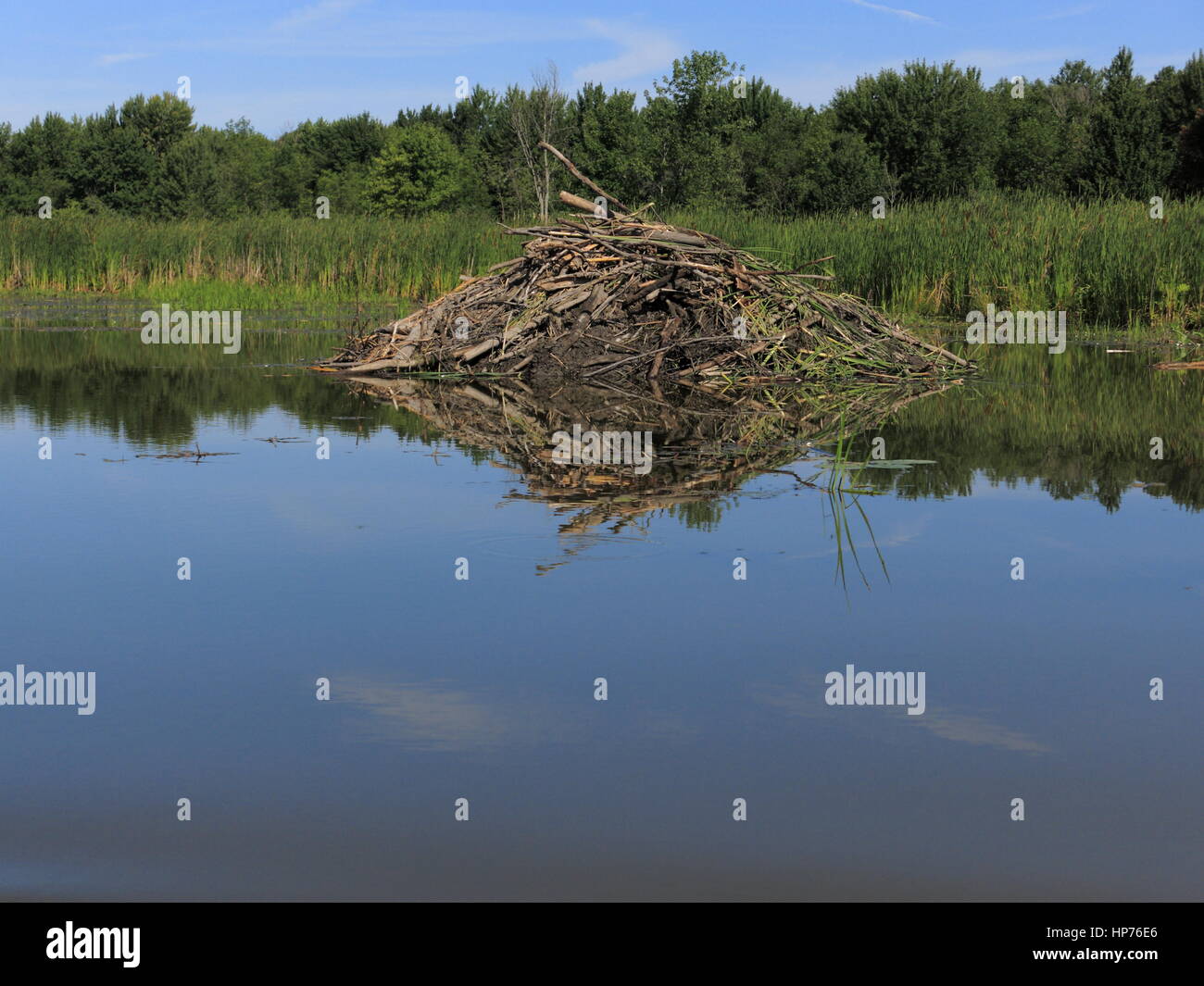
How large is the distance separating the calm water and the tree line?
5521 cm

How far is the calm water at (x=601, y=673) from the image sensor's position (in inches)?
140

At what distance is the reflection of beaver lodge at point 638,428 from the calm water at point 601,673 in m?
0.09

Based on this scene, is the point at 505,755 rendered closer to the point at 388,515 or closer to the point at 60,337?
the point at 388,515

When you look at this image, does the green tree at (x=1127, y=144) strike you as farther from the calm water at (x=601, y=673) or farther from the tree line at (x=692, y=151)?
the calm water at (x=601, y=673)

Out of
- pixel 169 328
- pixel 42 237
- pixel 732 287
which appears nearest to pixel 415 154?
pixel 42 237

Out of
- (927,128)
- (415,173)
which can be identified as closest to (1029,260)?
(927,128)

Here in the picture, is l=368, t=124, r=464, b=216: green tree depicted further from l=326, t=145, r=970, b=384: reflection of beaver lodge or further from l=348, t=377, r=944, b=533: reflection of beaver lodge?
l=348, t=377, r=944, b=533: reflection of beaver lodge

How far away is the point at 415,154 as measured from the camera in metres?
83.9

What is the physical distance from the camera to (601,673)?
16.5 feet

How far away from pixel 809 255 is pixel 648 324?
37.9 ft

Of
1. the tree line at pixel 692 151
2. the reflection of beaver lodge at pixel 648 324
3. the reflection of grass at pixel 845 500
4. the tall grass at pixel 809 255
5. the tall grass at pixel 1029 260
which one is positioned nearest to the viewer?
the reflection of grass at pixel 845 500

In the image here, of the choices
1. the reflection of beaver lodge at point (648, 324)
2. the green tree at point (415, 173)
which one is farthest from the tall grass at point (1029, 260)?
the green tree at point (415, 173)

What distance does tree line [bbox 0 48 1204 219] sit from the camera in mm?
64562

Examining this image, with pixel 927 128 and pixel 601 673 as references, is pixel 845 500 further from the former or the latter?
pixel 927 128
